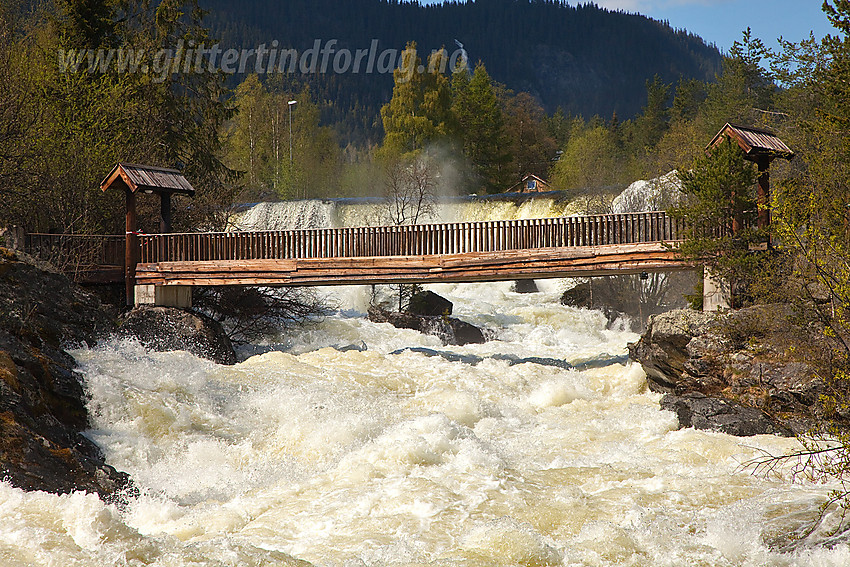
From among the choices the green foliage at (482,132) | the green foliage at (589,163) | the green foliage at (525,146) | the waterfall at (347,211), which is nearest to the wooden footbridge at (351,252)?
the waterfall at (347,211)

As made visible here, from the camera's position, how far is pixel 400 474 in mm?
10836

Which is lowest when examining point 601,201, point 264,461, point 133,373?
point 264,461

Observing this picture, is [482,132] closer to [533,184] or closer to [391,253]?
[533,184]

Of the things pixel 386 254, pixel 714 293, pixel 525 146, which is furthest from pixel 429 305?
pixel 525 146

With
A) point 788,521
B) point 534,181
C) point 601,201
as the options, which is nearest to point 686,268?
point 788,521

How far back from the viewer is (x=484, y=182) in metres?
51.1

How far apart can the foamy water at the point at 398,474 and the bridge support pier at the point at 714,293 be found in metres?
2.13

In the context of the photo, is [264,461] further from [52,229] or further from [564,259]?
[52,229]

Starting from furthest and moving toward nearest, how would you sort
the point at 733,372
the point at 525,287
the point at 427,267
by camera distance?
the point at 525,287, the point at 427,267, the point at 733,372

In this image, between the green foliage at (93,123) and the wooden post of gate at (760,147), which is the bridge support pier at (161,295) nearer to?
the green foliage at (93,123)

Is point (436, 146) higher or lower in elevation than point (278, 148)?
lower

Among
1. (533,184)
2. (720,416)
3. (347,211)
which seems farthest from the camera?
(533,184)

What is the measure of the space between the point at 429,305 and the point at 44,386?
16786mm

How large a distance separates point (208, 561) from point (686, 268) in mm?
12382
